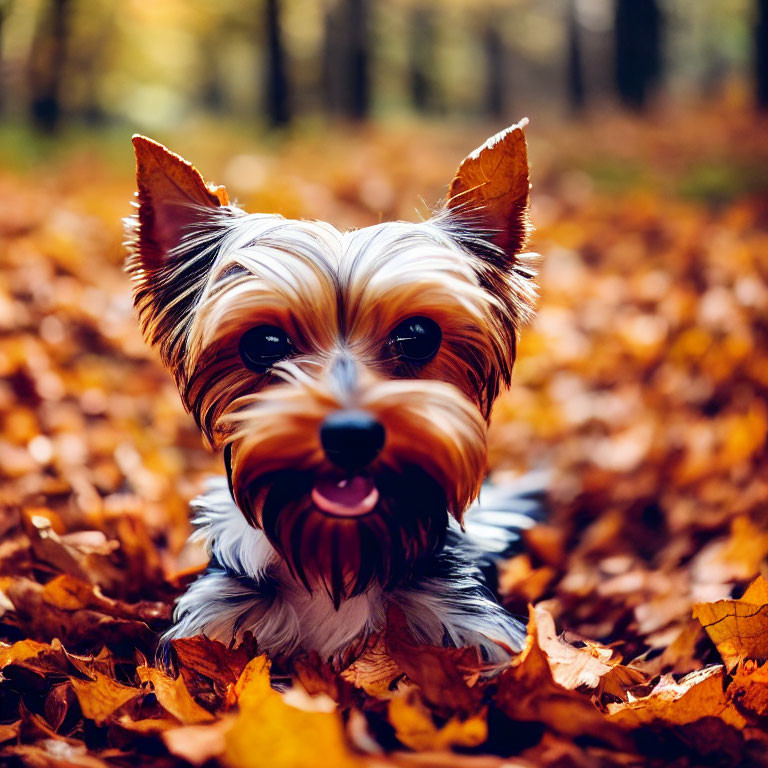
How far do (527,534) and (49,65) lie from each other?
16.4 metres

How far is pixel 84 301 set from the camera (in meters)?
5.66

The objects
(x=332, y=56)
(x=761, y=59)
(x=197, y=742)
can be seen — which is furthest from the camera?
(x=332, y=56)

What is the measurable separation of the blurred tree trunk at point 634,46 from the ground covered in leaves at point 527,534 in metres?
8.75

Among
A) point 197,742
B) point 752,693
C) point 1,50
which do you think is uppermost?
point 1,50

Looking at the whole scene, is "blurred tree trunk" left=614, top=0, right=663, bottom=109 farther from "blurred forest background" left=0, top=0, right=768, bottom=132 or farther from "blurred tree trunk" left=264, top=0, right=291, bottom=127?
"blurred tree trunk" left=264, top=0, right=291, bottom=127

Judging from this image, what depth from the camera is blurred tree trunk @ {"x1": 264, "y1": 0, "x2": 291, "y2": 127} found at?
49.4ft

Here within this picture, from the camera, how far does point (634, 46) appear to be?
53.9ft

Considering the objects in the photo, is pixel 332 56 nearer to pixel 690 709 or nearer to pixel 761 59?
pixel 761 59

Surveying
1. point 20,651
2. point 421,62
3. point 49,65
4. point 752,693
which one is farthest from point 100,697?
point 421,62

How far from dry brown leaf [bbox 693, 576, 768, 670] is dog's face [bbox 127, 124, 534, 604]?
2.70 ft

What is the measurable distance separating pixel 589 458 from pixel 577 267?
3257mm

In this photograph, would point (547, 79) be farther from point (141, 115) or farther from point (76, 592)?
point (76, 592)

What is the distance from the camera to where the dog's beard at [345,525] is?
88.0 inches

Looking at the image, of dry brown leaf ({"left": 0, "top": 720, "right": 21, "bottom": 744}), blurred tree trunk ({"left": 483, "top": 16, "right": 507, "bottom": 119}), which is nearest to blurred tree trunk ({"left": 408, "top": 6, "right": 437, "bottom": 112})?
blurred tree trunk ({"left": 483, "top": 16, "right": 507, "bottom": 119})
